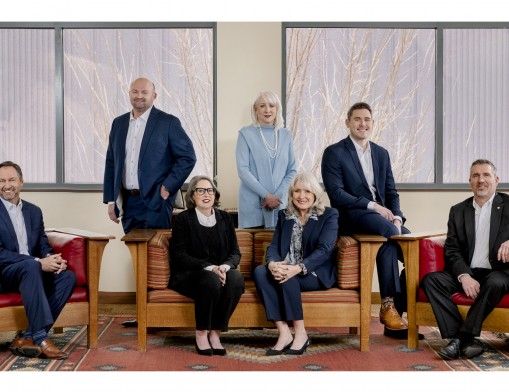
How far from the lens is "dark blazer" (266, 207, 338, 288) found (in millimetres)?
4824

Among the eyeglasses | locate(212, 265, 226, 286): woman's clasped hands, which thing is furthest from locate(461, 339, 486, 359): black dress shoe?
the eyeglasses

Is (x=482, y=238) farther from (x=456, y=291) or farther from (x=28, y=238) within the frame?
(x=28, y=238)

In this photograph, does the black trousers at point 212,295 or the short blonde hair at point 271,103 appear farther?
the short blonde hair at point 271,103

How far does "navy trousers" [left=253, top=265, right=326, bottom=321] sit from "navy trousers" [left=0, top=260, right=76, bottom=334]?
3.63 feet

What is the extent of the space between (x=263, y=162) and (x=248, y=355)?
1.46 meters

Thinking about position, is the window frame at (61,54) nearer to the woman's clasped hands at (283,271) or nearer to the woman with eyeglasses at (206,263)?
the woman with eyeglasses at (206,263)

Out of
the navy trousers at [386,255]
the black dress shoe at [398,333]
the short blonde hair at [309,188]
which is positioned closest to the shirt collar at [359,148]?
the navy trousers at [386,255]

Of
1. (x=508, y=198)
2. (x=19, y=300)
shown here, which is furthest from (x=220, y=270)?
(x=508, y=198)

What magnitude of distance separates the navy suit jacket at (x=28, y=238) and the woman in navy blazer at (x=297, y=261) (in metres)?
1.32

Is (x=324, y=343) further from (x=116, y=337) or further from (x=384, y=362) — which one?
(x=116, y=337)

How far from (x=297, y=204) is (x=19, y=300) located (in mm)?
1713

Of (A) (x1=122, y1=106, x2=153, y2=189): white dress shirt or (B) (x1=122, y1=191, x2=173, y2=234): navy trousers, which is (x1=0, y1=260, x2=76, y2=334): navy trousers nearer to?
(B) (x1=122, y1=191, x2=173, y2=234): navy trousers

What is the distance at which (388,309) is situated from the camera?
16.9 ft

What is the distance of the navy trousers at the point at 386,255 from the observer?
5.13 m
